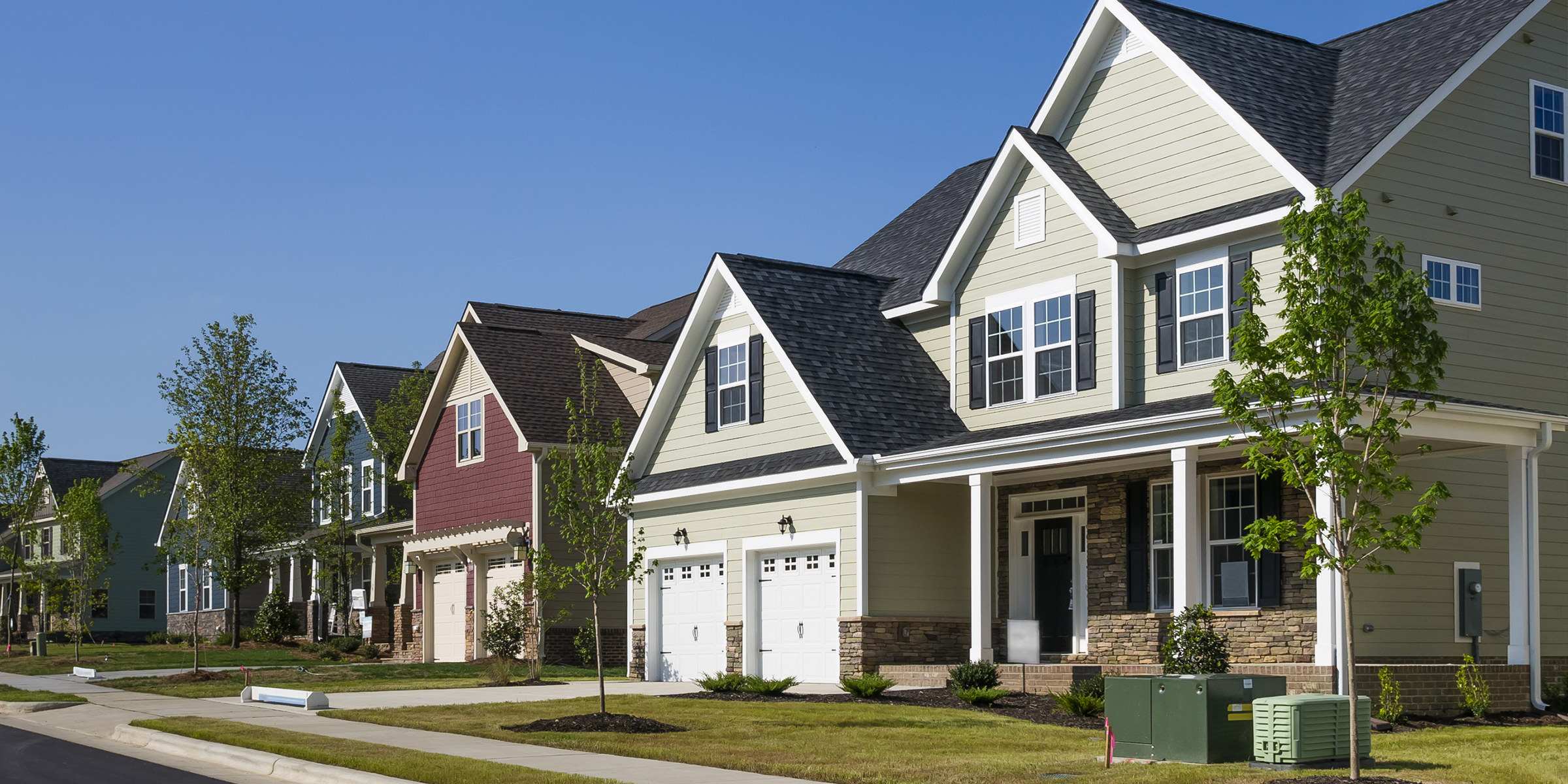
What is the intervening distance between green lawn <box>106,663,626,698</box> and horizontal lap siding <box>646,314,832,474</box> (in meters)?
4.99

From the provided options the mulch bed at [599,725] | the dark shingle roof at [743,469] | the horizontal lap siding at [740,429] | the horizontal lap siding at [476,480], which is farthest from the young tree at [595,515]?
the horizontal lap siding at [476,480]

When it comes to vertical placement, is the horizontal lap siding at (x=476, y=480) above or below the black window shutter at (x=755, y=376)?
below

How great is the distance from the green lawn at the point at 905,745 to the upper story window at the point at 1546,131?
9.23 meters

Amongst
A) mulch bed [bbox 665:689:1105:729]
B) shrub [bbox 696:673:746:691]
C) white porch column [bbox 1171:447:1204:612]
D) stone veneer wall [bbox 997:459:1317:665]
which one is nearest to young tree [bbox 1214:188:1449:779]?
mulch bed [bbox 665:689:1105:729]

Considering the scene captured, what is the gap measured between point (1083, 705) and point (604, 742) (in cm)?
605

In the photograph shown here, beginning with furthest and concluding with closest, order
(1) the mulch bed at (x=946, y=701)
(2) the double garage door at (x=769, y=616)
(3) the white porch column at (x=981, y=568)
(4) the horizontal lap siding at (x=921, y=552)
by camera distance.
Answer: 1. (2) the double garage door at (x=769, y=616)
2. (4) the horizontal lap siding at (x=921, y=552)
3. (3) the white porch column at (x=981, y=568)
4. (1) the mulch bed at (x=946, y=701)

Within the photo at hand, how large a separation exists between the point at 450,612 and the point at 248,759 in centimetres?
2277

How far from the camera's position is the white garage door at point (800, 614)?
2488 cm

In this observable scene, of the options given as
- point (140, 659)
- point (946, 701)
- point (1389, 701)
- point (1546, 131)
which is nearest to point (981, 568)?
point (946, 701)

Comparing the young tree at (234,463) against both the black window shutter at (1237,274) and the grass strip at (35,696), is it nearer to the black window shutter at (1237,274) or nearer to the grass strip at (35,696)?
the grass strip at (35,696)

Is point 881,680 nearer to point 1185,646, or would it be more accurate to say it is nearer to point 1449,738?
point 1185,646

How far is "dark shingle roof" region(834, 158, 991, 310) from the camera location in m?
27.9

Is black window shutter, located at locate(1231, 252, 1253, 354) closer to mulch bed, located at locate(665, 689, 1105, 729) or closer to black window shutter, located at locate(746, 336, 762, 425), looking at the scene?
mulch bed, located at locate(665, 689, 1105, 729)

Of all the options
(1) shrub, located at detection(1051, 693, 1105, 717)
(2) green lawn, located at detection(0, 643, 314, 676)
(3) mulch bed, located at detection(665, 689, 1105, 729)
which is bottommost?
(2) green lawn, located at detection(0, 643, 314, 676)
